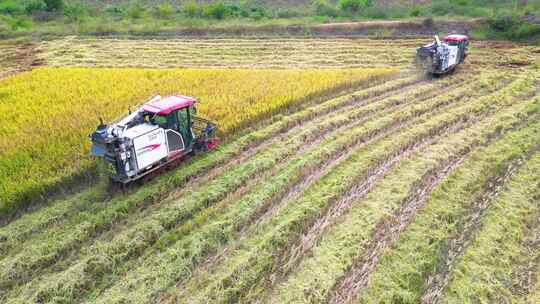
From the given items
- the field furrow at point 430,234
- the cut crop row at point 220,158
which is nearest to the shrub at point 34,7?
the cut crop row at point 220,158

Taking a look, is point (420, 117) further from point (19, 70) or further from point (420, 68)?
point (19, 70)

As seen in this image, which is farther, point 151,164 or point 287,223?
point 151,164

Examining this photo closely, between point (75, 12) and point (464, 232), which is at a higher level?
point (75, 12)

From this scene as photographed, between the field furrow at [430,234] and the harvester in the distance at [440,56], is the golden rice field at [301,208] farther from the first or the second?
the harvester in the distance at [440,56]

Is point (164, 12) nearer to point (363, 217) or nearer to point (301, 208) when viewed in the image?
point (301, 208)

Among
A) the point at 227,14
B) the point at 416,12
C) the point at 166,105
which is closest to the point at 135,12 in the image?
the point at 227,14

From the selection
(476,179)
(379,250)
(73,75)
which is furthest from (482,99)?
(73,75)
